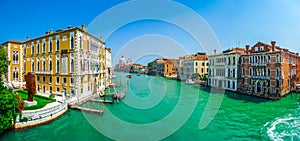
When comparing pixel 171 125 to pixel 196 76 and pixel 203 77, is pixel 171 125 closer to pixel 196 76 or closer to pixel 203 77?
pixel 203 77

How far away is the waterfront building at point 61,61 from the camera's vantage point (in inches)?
555

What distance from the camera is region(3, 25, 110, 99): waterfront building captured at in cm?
1409

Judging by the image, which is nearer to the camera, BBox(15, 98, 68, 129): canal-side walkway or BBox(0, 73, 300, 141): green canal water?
BBox(0, 73, 300, 141): green canal water

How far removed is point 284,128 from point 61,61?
52.3ft

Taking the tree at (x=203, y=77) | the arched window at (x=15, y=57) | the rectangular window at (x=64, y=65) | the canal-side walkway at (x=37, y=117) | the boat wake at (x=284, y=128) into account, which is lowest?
the boat wake at (x=284, y=128)

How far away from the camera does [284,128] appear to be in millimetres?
9320

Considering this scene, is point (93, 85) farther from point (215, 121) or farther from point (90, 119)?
point (215, 121)

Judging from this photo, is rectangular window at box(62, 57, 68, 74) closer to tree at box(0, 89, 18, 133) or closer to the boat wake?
tree at box(0, 89, 18, 133)

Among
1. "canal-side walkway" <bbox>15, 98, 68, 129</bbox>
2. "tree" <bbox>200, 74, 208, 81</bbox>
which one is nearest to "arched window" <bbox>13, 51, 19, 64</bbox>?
"canal-side walkway" <bbox>15, 98, 68, 129</bbox>

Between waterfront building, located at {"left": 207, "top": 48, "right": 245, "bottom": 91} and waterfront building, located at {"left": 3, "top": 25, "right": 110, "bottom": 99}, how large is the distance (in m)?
15.9

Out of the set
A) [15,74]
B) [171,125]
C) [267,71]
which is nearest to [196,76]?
[267,71]

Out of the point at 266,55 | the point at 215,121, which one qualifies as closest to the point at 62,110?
the point at 215,121

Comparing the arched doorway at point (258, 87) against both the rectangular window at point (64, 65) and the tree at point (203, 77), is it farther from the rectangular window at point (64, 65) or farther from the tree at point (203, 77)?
the rectangular window at point (64, 65)


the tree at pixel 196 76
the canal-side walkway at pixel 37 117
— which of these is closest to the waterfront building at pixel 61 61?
the canal-side walkway at pixel 37 117
